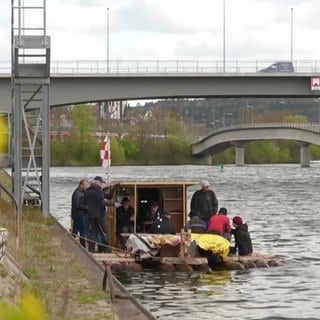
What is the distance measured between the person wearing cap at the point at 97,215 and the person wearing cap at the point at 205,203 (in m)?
2.06

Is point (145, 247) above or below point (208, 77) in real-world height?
below

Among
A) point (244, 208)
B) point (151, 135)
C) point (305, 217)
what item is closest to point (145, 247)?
point (305, 217)

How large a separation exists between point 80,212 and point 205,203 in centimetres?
293

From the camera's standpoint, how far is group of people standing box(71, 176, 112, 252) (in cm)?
2219

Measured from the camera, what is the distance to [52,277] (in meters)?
14.0

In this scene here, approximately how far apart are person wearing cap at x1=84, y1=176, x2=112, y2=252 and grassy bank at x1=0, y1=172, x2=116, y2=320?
958 millimetres

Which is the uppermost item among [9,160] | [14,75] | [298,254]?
[14,75]

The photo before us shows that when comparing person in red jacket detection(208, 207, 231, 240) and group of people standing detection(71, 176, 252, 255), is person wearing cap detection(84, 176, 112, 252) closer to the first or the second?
group of people standing detection(71, 176, 252, 255)

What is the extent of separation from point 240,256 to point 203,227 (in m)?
1.09

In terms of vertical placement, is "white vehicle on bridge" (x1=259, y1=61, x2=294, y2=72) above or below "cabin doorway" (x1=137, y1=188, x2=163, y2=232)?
above

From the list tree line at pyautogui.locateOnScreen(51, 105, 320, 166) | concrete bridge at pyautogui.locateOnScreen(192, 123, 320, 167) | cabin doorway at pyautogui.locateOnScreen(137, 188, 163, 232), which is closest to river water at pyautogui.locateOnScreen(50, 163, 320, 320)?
cabin doorway at pyautogui.locateOnScreen(137, 188, 163, 232)

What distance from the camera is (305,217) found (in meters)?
41.9

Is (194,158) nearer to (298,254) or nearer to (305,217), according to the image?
(305,217)

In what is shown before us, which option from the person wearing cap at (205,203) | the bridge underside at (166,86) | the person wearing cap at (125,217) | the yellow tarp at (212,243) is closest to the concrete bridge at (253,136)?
the bridge underside at (166,86)
